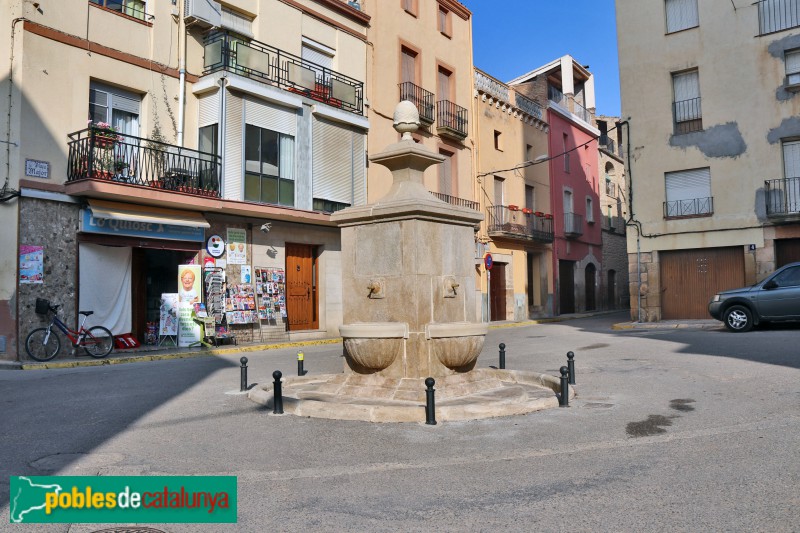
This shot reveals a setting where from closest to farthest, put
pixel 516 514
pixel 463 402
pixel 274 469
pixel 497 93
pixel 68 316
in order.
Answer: pixel 516 514 → pixel 274 469 → pixel 463 402 → pixel 68 316 → pixel 497 93

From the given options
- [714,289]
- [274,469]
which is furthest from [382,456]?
[714,289]

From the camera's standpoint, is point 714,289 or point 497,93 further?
point 497,93

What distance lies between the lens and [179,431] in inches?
243

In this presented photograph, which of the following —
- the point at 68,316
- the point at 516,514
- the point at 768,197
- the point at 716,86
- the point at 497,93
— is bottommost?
the point at 516,514

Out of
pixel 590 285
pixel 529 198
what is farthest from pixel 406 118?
pixel 590 285

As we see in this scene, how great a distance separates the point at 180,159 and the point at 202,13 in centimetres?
397

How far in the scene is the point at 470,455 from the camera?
5082 millimetres

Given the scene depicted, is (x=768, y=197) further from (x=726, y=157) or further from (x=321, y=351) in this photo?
(x=321, y=351)

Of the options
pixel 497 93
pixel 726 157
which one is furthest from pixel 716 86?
pixel 497 93

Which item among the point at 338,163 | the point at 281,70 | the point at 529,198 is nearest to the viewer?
the point at 281,70

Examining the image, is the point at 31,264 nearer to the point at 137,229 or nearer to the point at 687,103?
the point at 137,229

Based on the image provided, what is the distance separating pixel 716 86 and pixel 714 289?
6.77m

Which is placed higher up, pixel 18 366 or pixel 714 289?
pixel 714 289

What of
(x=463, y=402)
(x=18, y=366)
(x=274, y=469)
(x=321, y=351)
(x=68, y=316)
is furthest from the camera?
(x=321, y=351)
